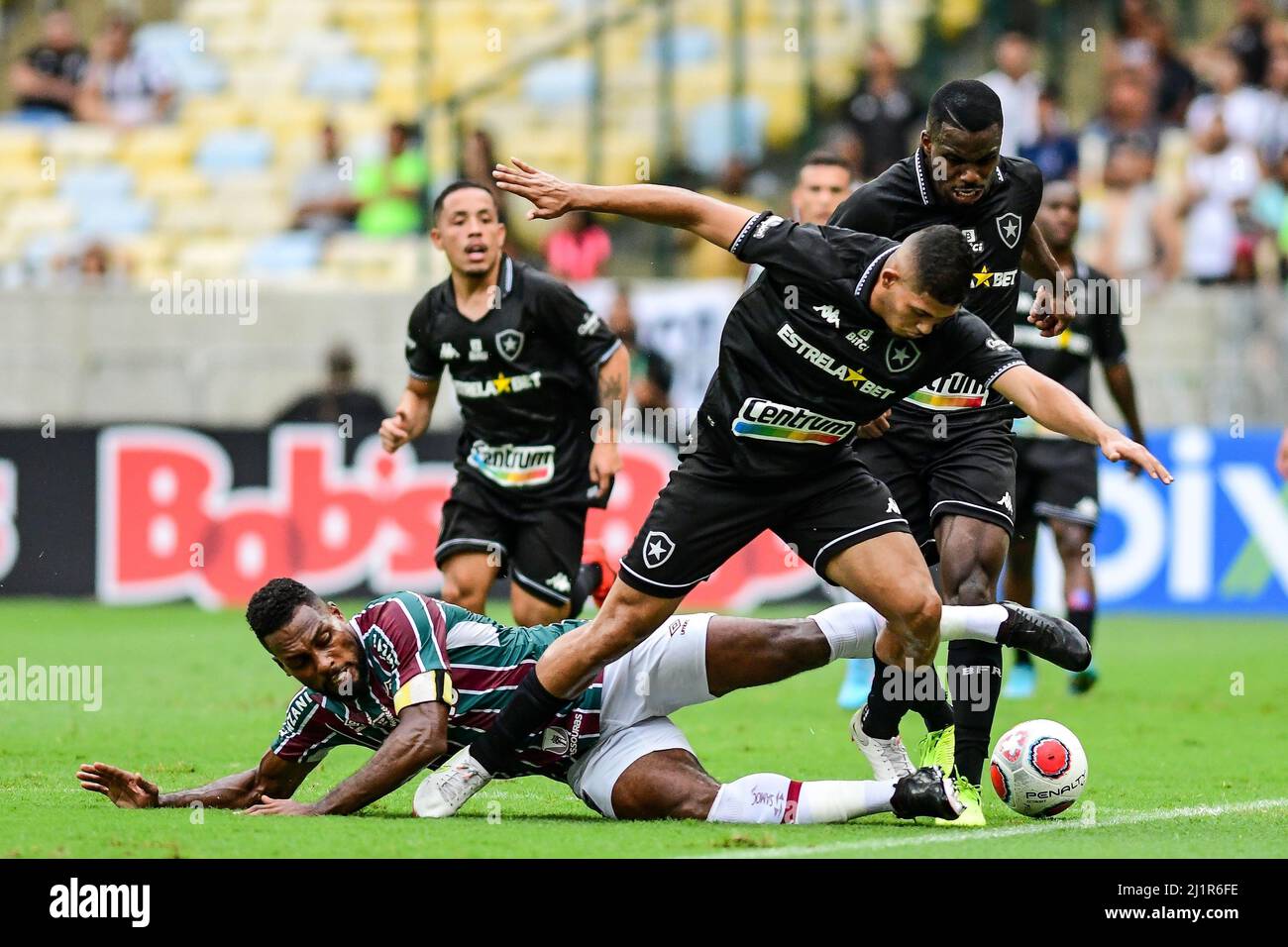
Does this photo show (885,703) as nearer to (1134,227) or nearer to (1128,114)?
(1134,227)

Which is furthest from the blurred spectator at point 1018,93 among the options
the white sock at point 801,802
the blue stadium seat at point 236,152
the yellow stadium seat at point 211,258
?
the white sock at point 801,802

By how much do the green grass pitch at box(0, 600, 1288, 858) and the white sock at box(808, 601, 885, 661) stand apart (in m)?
0.64

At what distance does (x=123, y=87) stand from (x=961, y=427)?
54.6 ft

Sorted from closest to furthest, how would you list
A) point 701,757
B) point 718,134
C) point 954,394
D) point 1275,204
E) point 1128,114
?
1. point 954,394
2. point 701,757
3. point 1275,204
4. point 1128,114
5. point 718,134

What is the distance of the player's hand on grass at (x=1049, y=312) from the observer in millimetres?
8016

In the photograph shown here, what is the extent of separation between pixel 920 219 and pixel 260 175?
49.0 ft

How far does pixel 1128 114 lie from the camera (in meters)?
19.1

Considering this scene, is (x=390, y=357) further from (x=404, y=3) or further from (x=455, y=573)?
(x=455, y=573)

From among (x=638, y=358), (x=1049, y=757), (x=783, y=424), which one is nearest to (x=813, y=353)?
(x=783, y=424)

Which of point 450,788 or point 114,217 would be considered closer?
point 450,788

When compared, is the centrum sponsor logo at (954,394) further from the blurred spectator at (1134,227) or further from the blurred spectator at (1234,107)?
the blurred spectator at (1234,107)

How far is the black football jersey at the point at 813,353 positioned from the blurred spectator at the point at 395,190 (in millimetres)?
12755

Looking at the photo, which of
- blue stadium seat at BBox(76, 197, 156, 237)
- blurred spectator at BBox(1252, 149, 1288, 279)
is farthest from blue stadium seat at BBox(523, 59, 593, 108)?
blurred spectator at BBox(1252, 149, 1288, 279)

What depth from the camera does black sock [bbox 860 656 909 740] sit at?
7.64 m
